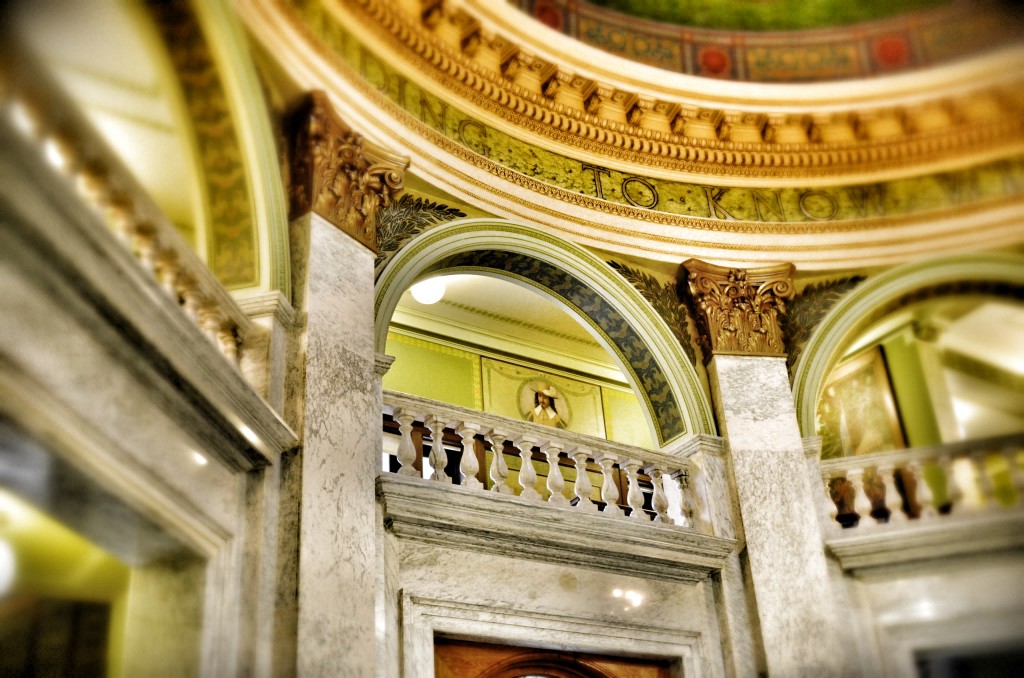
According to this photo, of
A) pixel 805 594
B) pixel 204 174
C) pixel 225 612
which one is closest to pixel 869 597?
pixel 805 594

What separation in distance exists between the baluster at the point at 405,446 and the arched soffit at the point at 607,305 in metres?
1.38

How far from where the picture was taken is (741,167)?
9.16 m

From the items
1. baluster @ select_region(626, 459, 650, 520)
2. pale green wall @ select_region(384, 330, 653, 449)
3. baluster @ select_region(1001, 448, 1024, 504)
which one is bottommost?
baluster @ select_region(1001, 448, 1024, 504)

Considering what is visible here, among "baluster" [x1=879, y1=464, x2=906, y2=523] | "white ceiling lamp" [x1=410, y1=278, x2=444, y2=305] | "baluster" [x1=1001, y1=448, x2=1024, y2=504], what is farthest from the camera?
"white ceiling lamp" [x1=410, y1=278, x2=444, y2=305]

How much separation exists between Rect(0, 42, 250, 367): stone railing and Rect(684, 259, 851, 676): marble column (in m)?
3.83

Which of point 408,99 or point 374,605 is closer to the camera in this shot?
point 374,605

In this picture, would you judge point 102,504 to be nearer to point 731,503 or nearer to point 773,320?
point 731,503

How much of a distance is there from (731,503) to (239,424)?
393 cm

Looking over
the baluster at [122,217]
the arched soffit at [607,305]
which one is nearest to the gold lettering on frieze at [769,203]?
the arched soffit at [607,305]

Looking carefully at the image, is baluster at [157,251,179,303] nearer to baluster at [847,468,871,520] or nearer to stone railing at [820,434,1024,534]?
stone railing at [820,434,1024,534]

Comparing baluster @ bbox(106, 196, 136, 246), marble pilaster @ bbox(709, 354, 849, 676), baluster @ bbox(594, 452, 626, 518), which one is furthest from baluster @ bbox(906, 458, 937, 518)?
baluster @ bbox(106, 196, 136, 246)

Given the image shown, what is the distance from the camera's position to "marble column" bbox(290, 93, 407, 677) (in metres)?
5.64

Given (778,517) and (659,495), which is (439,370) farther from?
(778,517)

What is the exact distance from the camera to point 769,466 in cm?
797
